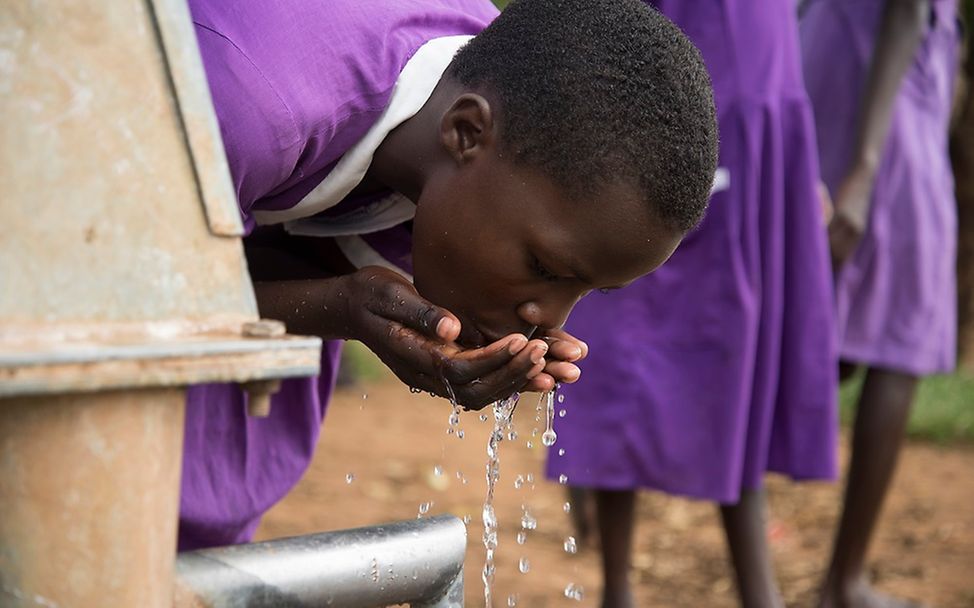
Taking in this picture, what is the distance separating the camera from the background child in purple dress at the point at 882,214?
11.6 feet

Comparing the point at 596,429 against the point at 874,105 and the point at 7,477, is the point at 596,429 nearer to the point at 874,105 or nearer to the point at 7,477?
the point at 874,105

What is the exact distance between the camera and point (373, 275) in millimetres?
1567

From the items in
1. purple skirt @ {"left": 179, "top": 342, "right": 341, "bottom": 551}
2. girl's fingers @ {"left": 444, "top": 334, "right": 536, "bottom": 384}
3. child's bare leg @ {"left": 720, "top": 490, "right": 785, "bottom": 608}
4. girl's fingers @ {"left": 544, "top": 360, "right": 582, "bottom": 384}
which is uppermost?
girl's fingers @ {"left": 444, "top": 334, "right": 536, "bottom": 384}

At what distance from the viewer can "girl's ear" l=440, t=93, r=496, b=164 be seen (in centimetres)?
170

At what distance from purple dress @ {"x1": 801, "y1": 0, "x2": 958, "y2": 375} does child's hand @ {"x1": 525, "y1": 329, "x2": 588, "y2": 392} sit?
2189 mm

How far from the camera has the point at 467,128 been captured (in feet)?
5.63

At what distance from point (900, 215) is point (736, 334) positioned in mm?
892

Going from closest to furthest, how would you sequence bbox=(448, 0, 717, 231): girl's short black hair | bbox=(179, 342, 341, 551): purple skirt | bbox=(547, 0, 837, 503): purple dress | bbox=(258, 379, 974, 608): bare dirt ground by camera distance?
1. bbox=(448, 0, 717, 231): girl's short black hair
2. bbox=(179, 342, 341, 551): purple skirt
3. bbox=(547, 0, 837, 503): purple dress
4. bbox=(258, 379, 974, 608): bare dirt ground

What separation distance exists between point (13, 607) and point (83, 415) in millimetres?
133

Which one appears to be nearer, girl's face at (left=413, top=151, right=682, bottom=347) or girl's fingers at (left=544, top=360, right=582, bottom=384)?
girl's fingers at (left=544, top=360, right=582, bottom=384)

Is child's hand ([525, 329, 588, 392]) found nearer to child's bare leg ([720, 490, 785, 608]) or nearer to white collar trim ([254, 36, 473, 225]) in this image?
white collar trim ([254, 36, 473, 225])

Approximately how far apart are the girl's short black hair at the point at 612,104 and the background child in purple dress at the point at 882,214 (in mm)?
1989

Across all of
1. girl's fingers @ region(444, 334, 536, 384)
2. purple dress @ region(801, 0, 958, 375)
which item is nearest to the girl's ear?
girl's fingers @ region(444, 334, 536, 384)

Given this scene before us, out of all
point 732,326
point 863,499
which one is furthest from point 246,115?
point 863,499
